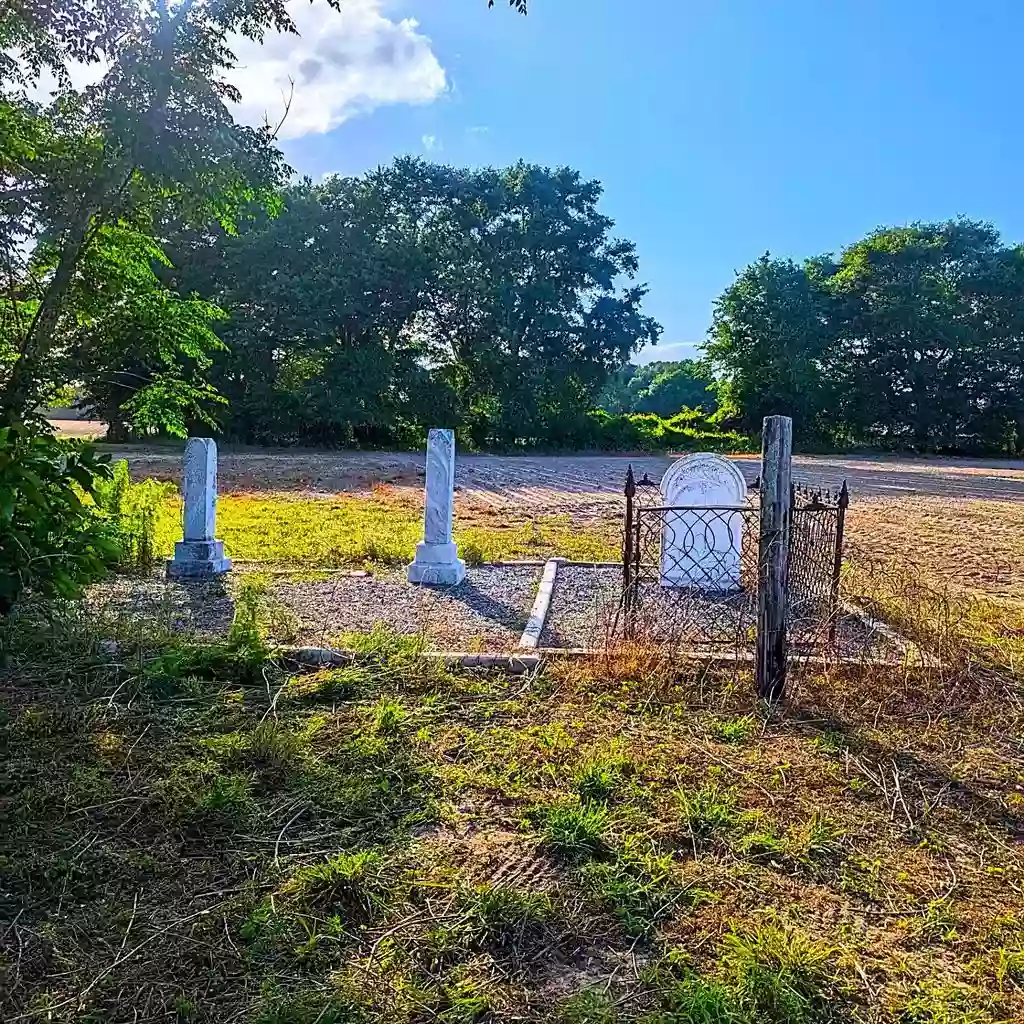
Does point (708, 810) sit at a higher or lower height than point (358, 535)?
lower

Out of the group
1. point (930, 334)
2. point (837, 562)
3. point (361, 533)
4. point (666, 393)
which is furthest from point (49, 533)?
point (666, 393)

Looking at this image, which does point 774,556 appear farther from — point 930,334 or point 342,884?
point 930,334

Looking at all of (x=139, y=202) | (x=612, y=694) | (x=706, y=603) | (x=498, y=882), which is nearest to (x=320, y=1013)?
(x=498, y=882)

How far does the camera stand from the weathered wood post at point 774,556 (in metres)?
3.69

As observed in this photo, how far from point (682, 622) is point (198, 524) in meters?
4.18

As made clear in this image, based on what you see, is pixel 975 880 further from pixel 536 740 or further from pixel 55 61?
pixel 55 61

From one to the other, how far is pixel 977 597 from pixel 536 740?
449 cm

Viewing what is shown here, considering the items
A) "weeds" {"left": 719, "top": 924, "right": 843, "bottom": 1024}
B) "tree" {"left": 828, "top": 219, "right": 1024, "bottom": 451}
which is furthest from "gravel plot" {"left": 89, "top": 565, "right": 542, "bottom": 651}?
"tree" {"left": 828, "top": 219, "right": 1024, "bottom": 451}

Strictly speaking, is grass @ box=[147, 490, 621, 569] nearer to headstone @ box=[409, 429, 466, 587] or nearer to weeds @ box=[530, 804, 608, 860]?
headstone @ box=[409, 429, 466, 587]

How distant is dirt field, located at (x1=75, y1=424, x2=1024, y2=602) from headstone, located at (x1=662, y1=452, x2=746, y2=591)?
1015 millimetres

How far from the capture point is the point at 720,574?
6441 millimetres

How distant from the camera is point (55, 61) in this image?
5.37m

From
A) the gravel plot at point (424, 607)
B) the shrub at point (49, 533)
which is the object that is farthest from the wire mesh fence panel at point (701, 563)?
the shrub at point (49, 533)

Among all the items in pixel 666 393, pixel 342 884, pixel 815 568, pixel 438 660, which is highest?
pixel 666 393
